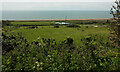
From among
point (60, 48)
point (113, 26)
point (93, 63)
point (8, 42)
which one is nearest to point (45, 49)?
point (60, 48)

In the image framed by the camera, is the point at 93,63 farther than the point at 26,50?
No

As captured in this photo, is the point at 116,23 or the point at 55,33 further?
the point at 55,33

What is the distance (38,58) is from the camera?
7180mm

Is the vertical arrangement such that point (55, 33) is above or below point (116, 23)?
below

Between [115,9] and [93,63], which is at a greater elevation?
[115,9]

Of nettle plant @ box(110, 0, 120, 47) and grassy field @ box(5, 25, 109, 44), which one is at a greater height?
nettle plant @ box(110, 0, 120, 47)

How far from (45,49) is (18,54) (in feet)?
5.88

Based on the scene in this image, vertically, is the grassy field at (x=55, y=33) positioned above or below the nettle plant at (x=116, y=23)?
below

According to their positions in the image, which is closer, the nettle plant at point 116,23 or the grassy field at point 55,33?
the nettle plant at point 116,23

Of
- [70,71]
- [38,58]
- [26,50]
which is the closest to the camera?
[70,71]

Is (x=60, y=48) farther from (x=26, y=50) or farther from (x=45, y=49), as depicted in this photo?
(x=26, y=50)

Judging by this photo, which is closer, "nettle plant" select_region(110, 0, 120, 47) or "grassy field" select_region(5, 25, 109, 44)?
"nettle plant" select_region(110, 0, 120, 47)

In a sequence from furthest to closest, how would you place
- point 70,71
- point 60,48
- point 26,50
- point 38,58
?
1. point 60,48
2. point 26,50
3. point 38,58
4. point 70,71

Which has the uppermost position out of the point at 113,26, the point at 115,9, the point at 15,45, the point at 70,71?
the point at 115,9
